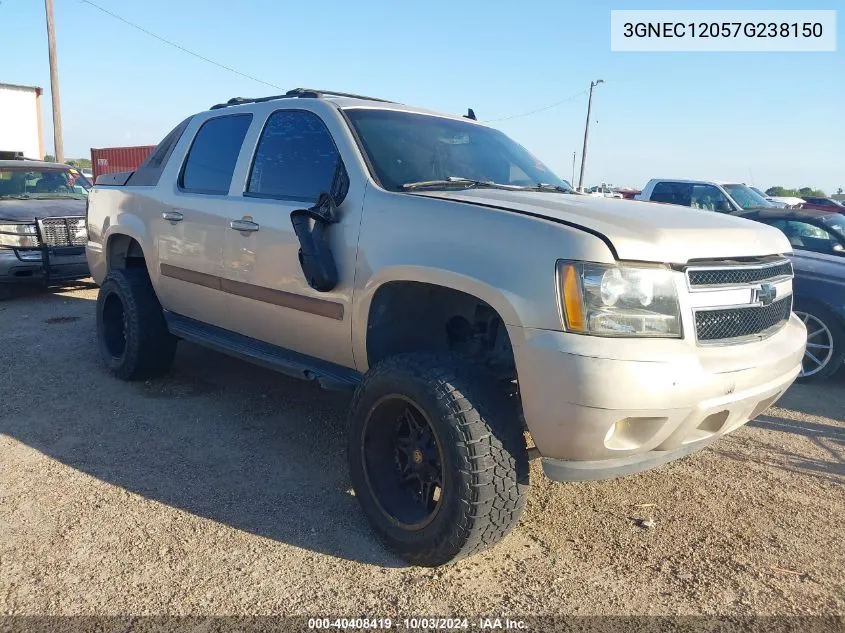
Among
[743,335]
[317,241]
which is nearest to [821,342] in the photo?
[743,335]

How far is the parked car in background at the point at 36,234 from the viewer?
8.09 metres

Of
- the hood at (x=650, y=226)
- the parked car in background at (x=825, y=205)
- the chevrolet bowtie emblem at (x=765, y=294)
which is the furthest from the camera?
the parked car in background at (x=825, y=205)

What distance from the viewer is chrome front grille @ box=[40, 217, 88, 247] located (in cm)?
824

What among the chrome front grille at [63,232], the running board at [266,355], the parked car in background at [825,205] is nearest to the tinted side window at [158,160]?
the running board at [266,355]

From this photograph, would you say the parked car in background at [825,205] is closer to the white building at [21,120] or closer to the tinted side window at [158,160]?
the tinted side window at [158,160]

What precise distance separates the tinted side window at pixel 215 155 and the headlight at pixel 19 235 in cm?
474

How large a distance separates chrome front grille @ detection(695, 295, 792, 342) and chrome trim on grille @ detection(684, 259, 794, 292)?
10cm

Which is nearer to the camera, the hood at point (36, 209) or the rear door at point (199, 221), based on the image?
the rear door at point (199, 221)

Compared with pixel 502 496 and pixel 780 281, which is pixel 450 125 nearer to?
pixel 780 281

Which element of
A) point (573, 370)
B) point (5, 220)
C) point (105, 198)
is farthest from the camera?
point (5, 220)

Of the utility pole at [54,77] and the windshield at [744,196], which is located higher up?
the utility pole at [54,77]

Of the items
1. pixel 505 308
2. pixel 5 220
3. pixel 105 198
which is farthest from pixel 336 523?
pixel 5 220

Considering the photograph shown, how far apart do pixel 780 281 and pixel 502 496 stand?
1608 mm

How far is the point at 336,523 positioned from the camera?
317cm
